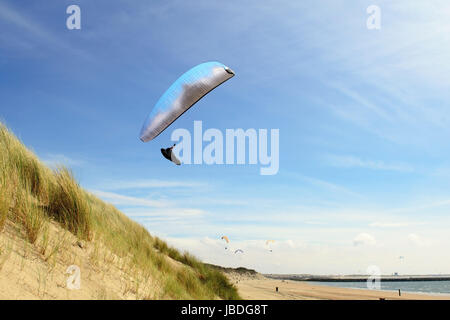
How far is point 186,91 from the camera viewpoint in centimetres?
1071

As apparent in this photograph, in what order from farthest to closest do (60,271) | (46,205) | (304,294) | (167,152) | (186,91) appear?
(304,294) → (167,152) → (186,91) → (46,205) → (60,271)

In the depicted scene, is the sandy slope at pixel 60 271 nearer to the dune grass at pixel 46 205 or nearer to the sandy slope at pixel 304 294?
the dune grass at pixel 46 205

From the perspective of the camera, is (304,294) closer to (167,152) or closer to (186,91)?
(167,152)

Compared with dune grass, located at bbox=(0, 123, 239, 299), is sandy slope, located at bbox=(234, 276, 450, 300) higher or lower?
lower

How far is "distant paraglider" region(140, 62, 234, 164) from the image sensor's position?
1070 cm

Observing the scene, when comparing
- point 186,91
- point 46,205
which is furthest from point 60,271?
point 186,91

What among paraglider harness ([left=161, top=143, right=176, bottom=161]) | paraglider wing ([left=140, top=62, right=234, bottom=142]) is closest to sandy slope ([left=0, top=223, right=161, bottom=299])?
paraglider harness ([left=161, top=143, right=176, bottom=161])

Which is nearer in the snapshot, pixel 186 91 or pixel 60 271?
pixel 60 271

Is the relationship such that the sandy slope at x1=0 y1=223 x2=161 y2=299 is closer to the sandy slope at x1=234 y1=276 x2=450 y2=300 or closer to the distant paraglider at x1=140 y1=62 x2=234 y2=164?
the distant paraglider at x1=140 y1=62 x2=234 y2=164

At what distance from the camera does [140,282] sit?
7352 mm

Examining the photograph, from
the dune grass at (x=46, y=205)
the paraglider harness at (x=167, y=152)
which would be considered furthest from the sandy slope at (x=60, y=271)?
the paraglider harness at (x=167, y=152)

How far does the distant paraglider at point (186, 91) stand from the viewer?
10695 mm
